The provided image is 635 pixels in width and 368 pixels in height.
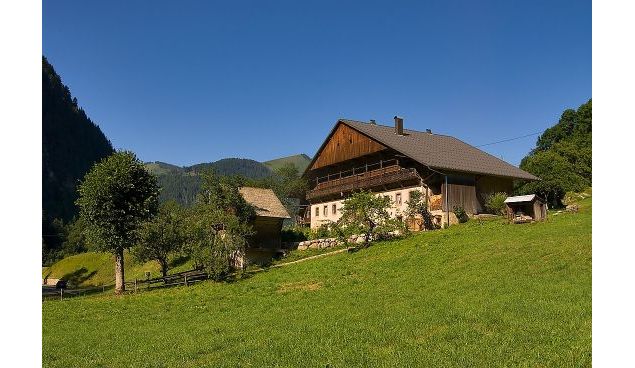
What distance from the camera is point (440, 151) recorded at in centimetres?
4750

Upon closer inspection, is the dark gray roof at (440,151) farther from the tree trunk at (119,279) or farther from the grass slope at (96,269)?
the tree trunk at (119,279)

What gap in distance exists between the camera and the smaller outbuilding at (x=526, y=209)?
33.7m

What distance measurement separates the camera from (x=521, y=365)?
28.5 ft

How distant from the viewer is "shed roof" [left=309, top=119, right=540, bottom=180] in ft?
142

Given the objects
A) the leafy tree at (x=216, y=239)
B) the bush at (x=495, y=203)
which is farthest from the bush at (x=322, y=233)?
the bush at (x=495, y=203)

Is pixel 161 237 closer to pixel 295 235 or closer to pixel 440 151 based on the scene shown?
pixel 295 235

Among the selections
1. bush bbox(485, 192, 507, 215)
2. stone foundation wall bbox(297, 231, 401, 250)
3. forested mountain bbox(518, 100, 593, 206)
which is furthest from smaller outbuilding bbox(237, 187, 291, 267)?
forested mountain bbox(518, 100, 593, 206)

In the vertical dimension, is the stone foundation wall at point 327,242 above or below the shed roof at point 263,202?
below

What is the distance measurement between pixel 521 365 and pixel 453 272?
13627mm

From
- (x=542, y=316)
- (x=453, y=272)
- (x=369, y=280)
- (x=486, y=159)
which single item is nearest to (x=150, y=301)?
(x=369, y=280)

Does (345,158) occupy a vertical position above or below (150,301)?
above
